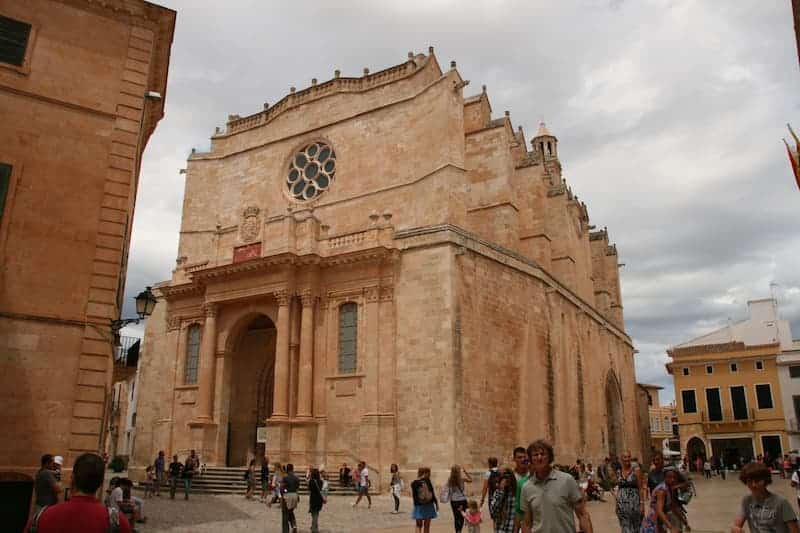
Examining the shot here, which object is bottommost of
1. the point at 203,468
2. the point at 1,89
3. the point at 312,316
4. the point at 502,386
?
the point at 203,468

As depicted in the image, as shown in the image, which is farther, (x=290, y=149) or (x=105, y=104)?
(x=290, y=149)

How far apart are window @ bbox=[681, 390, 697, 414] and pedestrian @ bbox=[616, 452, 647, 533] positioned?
34217 mm

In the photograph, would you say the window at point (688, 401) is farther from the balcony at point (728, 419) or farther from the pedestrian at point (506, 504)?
the pedestrian at point (506, 504)

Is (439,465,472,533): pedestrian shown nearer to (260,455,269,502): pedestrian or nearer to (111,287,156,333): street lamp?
(111,287,156,333): street lamp

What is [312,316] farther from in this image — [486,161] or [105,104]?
[105,104]

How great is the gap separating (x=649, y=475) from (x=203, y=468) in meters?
15.2

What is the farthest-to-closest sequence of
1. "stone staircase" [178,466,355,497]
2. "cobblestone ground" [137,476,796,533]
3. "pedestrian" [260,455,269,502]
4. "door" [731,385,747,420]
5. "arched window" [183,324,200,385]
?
"door" [731,385,747,420], "arched window" [183,324,200,385], "stone staircase" [178,466,355,497], "pedestrian" [260,455,269,502], "cobblestone ground" [137,476,796,533]

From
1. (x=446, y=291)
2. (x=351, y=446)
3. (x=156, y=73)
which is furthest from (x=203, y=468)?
(x=156, y=73)

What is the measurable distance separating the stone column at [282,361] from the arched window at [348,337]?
1617 mm

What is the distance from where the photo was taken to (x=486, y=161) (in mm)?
23109

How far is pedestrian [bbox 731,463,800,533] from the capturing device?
4199 millimetres

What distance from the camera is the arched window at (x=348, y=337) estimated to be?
19.3m

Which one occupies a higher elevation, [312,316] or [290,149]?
[290,149]

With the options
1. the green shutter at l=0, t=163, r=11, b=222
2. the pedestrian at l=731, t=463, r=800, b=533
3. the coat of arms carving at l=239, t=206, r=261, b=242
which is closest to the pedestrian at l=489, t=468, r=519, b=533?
the pedestrian at l=731, t=463, r=800, b=533
